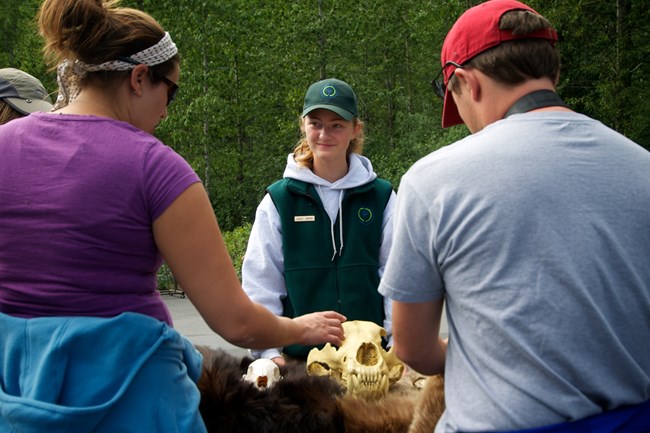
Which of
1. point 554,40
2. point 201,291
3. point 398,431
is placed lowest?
point 398,431

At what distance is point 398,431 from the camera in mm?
2393

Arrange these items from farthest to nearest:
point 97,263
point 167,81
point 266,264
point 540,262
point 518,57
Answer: point 266,264
point 167,81
point 97,263
point 518,57
point 540,262

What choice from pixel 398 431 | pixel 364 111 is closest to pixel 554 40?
pixel 398 431

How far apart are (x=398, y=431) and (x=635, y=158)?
116cm

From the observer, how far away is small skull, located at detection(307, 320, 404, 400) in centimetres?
277

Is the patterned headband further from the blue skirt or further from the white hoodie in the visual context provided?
the white hoodie

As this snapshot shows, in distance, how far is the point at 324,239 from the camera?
11.1ft

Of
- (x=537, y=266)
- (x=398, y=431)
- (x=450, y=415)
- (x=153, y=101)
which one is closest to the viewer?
(x=537, y=266)

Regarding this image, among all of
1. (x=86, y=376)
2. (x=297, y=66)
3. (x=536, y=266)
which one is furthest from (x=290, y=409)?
(x=297, y=66)

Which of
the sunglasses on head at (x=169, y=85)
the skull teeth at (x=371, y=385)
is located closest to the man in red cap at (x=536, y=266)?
the sunglasses on head at (x=169, y=85)

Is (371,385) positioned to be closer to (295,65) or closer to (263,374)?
(263,374)

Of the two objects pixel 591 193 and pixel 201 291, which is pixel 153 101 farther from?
pixel 591 193

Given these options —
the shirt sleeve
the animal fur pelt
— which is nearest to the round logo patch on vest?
the shirt sleeve

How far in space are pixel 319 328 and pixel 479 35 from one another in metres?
0.95
